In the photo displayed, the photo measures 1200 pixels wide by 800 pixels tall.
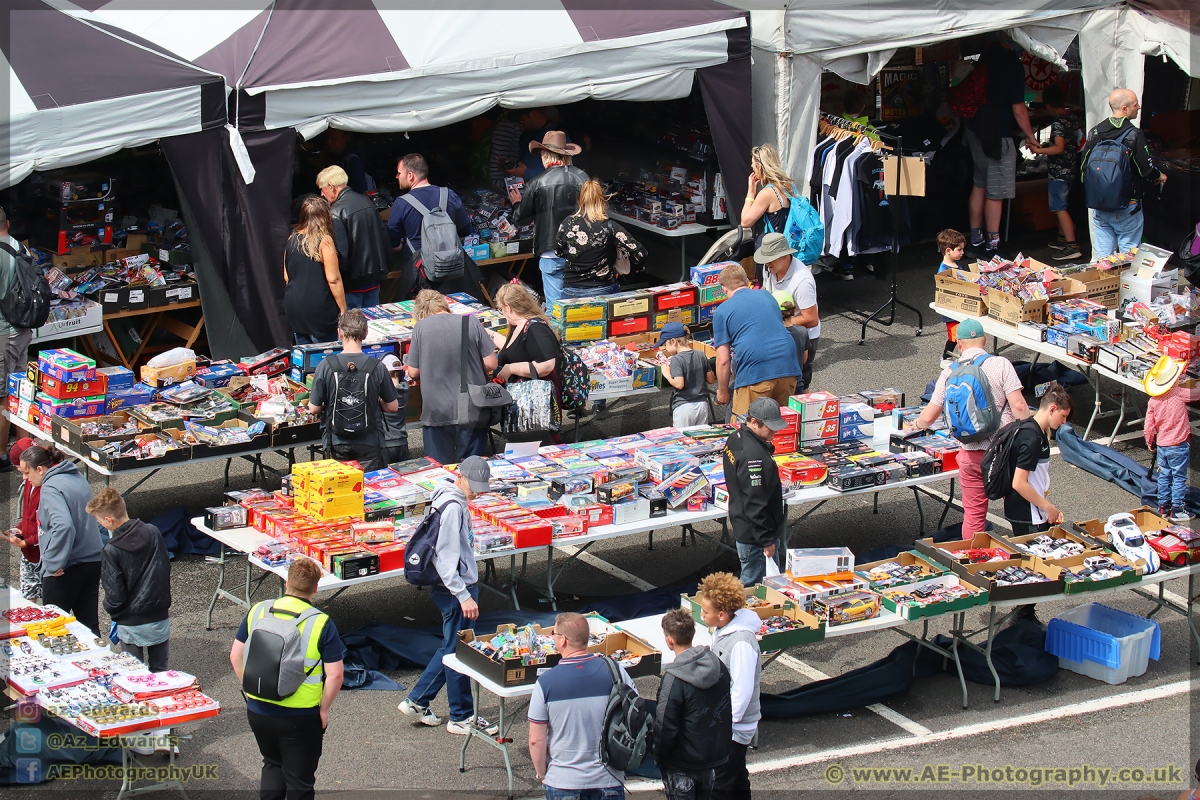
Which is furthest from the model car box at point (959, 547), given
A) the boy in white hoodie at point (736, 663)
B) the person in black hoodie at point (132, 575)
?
the person in black hoodie at point (132, 575)

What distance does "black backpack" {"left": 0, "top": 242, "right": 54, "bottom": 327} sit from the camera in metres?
10.9

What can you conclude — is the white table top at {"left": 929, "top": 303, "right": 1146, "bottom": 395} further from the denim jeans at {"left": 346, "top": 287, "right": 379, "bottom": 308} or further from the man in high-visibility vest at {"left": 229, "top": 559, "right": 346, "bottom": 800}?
the man in high-visibility vest at {"left": 229, "top": 559, "right": 346, "bottom": 800}

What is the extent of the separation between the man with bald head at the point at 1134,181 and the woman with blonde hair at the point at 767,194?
2.97m

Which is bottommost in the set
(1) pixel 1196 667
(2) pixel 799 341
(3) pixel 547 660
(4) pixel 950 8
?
(1) pixel 1196 667

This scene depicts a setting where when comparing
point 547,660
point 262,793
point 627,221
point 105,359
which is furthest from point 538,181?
point 262,793

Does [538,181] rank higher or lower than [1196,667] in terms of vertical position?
A: higher

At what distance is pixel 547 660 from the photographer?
757cm

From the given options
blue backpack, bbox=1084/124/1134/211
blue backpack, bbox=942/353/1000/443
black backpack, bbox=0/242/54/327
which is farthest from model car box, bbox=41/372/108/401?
blue backpack, bbox=1084/124/1134/211

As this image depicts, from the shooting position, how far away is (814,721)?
8.35 m

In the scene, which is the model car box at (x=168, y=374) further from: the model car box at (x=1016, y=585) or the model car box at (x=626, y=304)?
the model car box at (x=1016, y=585)

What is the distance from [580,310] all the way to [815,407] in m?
2.66

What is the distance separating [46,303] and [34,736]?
4515 millimetres

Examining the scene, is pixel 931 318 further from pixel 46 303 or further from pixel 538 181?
pixel 46 303

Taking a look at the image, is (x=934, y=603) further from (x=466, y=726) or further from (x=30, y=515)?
(x=30, y=515)
